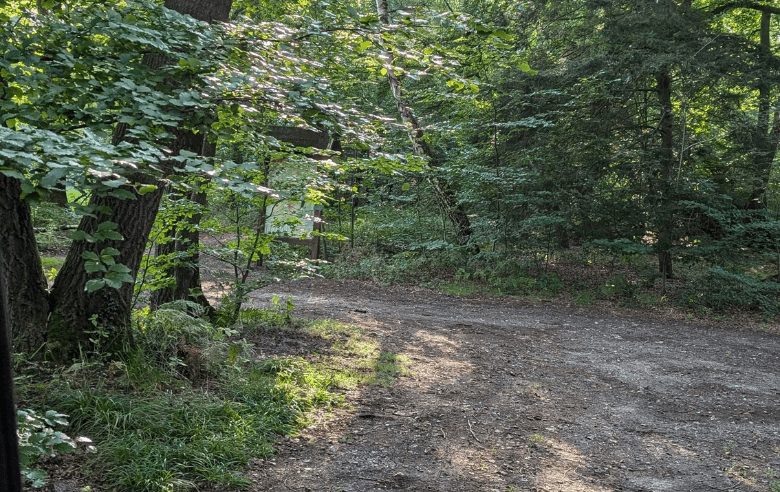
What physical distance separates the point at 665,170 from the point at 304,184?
28.2ft

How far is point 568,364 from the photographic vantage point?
24.2 ft

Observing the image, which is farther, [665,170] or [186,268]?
[665,170]

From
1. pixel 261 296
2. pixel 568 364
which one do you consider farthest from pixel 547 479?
pixel 261 296

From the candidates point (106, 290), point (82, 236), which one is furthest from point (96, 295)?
point (82, 236)

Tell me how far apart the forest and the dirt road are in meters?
0.49

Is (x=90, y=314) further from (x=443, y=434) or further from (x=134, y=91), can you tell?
(x=443, y=434)

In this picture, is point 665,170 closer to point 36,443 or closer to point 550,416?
point 550,416

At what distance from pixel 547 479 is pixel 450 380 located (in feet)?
7.67

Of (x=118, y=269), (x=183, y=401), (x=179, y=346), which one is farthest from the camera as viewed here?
(x=179, y=346)

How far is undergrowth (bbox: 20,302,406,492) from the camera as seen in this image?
11.8 feet

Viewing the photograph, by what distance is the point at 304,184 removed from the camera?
566 centimetres

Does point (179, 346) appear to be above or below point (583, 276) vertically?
below

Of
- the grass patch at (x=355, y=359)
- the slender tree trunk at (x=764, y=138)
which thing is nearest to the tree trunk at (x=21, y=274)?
the grass patch at (x=355, y=359)

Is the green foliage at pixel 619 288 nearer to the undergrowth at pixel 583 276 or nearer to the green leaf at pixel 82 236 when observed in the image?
the undergrowth at pixel 583 276
